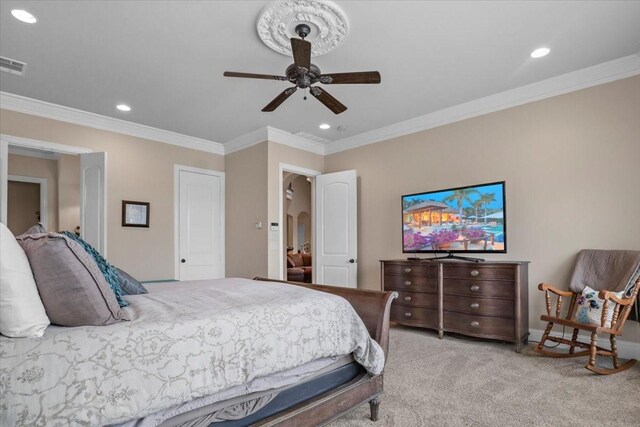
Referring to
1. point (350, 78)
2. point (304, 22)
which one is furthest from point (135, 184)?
point (350, 78)

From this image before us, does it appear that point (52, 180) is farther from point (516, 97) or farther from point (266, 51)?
point (516, 97)

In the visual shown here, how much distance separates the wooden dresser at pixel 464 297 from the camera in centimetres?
328

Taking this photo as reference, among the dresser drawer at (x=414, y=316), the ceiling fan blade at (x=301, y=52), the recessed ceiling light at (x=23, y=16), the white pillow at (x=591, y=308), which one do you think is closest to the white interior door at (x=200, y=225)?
the recessed ceiling light at (x=23, y=16)

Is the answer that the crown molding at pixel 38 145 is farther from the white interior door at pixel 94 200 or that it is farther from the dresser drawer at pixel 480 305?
the dresser drawer at pixel 480 305

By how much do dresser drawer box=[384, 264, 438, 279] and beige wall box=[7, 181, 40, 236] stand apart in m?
6.48

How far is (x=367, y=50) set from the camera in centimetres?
295

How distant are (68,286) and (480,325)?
3.42 m

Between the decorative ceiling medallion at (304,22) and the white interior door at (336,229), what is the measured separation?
2.44 metres

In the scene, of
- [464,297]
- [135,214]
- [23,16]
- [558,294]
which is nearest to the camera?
[23,16]

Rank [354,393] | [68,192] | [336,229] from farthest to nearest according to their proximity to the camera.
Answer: [68,192] → [336,229] → [354,393]

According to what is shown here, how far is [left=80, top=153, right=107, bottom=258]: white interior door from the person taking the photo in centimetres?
420

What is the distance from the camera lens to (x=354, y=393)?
185 cm

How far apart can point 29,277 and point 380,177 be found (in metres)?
4.22

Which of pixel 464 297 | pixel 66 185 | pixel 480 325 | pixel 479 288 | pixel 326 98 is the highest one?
pixel 326 98
